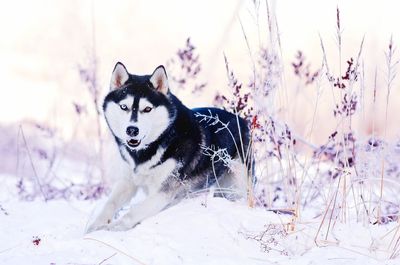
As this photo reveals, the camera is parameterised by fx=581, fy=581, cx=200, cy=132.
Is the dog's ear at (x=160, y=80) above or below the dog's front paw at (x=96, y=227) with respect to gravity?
above

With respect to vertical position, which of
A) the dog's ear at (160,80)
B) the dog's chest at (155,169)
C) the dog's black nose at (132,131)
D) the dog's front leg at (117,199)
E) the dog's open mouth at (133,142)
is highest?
the dog's ear at (160,80)

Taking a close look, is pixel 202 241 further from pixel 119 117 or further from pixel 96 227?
pixel 119 117

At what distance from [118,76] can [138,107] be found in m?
0.38

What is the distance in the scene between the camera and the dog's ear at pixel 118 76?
4233 millimetres

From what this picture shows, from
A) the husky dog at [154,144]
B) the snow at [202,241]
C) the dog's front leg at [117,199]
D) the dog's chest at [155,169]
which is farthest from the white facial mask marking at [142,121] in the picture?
the snow at [202,241]

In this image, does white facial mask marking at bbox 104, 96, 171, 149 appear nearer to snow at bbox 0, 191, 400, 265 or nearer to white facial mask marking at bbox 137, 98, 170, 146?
white facial mask marking at bbox 137, 98, 170, 146

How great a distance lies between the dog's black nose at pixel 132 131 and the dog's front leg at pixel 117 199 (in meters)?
0.52

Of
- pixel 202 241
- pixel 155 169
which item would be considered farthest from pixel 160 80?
pixel 202 241

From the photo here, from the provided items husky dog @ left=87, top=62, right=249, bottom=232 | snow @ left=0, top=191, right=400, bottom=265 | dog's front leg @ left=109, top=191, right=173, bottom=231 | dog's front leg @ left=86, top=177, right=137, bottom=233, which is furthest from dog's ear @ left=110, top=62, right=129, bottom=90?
snow @ left=0, top=191, right=400, bottom=265

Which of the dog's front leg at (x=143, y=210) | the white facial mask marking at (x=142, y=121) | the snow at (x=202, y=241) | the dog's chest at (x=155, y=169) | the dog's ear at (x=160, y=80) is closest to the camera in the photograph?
the snow at (x=202, y=241)

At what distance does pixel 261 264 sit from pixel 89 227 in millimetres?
1364

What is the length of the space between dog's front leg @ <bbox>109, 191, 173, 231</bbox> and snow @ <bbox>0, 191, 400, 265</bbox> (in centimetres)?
11

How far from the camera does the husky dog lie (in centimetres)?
402

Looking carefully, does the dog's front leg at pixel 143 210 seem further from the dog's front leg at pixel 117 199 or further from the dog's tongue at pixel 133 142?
the dog's tongue at pixel 133 142
